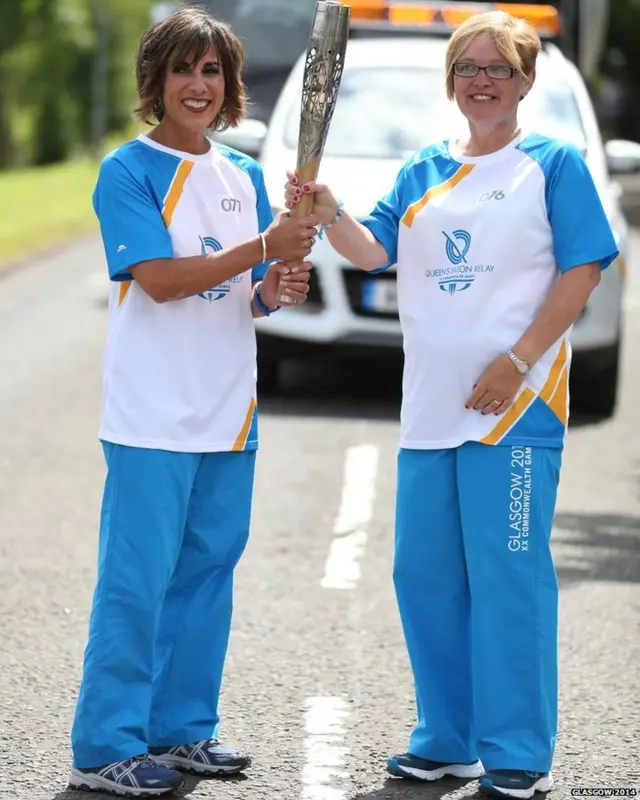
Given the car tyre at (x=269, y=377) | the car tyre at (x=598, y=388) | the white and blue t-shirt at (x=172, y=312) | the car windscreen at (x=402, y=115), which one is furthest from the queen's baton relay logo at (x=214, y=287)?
the car tyre at (x=269, y=377)

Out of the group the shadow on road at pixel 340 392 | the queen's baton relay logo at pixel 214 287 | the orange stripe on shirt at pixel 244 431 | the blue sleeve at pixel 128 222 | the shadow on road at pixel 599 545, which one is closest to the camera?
the blue sleeve at pixel 128 222

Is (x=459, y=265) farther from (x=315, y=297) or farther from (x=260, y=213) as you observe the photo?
(x=315, y=297)

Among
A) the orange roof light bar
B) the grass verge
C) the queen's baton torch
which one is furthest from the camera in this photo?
the grass verge

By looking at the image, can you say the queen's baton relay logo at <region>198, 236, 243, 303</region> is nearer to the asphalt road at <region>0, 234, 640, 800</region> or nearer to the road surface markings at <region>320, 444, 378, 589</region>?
the asphalt road at <region>0, 234, 640, 800</region>

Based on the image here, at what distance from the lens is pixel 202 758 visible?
15.8 feet

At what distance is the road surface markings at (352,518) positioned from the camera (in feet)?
23.1

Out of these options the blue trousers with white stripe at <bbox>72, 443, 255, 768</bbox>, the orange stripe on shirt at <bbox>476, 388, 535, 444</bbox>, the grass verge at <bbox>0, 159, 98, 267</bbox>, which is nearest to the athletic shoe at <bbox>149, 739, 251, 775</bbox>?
the blue trousers with white stripe at <bbox>72, 443, 255, 768</bbox>

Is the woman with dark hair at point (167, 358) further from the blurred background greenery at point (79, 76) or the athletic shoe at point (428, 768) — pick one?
the blurred background greenery at point (79, 76)

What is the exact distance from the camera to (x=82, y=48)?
203ft

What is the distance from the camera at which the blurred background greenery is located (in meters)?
51.6

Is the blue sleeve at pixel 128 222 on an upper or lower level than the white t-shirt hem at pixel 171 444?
upper

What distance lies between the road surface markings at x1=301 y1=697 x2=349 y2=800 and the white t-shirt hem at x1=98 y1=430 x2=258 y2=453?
2.84ft

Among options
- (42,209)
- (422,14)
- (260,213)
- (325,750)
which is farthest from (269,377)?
(42,209)

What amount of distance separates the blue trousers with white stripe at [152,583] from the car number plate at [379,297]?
5659 millimetres
